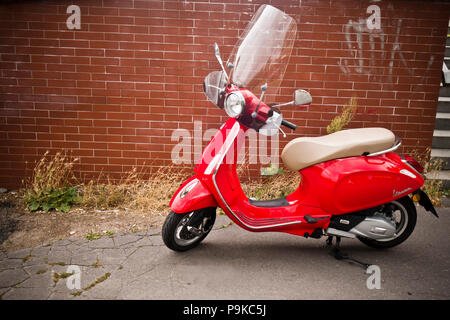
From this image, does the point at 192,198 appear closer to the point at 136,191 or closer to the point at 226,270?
the point at 226,270

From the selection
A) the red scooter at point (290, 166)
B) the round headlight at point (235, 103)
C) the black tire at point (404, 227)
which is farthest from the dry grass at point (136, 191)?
the black tire at point (404, 227)

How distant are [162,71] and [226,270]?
2635mm

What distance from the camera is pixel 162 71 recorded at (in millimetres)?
4336

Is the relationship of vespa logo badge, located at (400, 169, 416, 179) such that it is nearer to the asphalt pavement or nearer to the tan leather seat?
the tan leather seat

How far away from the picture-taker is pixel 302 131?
14.9 feet

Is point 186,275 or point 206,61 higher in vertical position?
point 206,61

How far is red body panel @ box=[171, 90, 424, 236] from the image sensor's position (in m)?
2.77

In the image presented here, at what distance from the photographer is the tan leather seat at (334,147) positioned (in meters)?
2.76

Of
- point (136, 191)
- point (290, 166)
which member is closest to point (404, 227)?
point (290, 166)

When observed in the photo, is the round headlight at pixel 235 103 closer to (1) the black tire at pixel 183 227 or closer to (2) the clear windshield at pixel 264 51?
(2) the clear windshield at pixel 264 51
